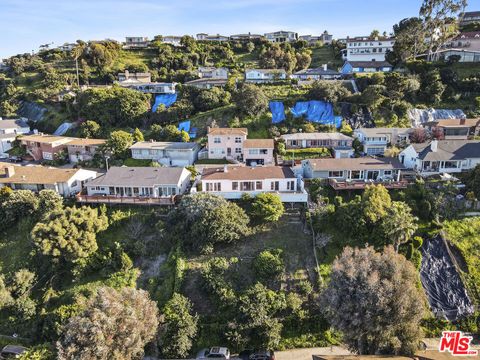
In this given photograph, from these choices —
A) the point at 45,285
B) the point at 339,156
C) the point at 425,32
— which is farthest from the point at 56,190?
the point at 425,32

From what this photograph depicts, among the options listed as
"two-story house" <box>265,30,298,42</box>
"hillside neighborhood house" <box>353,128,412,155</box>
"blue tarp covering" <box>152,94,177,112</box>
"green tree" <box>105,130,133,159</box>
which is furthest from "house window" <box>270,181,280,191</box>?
"two-story house" <box>265,30,298,42</box>

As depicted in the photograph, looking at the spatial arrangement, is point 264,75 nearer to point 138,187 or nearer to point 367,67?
point 367,67

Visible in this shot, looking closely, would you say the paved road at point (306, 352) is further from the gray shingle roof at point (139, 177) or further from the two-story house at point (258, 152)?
the two-story house at point (258, 152)

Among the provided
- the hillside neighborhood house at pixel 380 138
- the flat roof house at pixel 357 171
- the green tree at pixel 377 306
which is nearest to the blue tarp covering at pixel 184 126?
the flat roof house at pixel 357 171

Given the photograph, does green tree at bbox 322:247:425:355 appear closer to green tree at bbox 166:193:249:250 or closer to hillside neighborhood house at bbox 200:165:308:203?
green tree at bbox 166:193:249:250

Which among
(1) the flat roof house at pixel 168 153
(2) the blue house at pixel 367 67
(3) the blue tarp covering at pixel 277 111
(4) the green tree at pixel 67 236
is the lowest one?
(4) the green tree at pixel 67 236

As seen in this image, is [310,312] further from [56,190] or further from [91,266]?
[56,190]

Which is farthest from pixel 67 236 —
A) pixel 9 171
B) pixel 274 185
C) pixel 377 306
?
pixel 377 306
